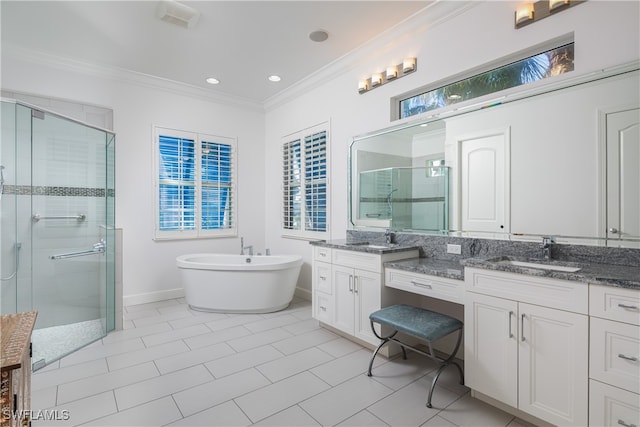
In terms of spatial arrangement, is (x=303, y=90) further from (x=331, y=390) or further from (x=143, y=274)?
(x=331, y=390)

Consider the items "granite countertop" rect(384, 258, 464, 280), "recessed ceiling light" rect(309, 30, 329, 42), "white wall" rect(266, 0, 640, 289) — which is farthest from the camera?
"recessed ceiling light" rect(309, 30, 329, 42)

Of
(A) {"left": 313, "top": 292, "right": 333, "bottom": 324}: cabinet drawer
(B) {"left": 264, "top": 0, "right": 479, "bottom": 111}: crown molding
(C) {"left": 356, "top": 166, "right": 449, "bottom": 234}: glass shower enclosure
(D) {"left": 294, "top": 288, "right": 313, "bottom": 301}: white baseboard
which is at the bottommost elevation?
(D) {"left": 294, "top": 288, "right": 313, "bottom": 301}: white baseboard

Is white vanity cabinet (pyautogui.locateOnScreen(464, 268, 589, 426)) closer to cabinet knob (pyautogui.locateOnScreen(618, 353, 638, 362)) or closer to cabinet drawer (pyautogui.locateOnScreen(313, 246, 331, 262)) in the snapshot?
cabinet knob (pyautogui.locateOnScreen(618, 353, 638, 362))

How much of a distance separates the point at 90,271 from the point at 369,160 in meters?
3.15

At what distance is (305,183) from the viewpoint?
441 centimetres

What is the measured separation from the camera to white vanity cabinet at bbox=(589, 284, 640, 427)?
55.1 inches

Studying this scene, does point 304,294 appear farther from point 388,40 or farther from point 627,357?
point 627,357

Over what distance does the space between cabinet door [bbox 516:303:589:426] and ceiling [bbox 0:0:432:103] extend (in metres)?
A: 2.55

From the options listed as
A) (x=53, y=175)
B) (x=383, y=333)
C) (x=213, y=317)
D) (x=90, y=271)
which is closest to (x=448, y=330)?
(x=383, y=333)

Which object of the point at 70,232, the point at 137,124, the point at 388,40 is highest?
the point at 388,40

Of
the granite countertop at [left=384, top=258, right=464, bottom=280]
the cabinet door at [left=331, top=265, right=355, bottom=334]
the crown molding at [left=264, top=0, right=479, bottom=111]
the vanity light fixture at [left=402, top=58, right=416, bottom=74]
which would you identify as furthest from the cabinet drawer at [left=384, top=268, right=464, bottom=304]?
the crown molding at [left=264, top=0, right=479, bottom=111]

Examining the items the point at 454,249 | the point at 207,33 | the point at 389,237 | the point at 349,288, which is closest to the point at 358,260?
the point at 349,288

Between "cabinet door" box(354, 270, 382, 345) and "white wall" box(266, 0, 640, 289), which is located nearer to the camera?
"white wall" box(266, 0, 640, 289)

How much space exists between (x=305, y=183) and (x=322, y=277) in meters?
1.59
